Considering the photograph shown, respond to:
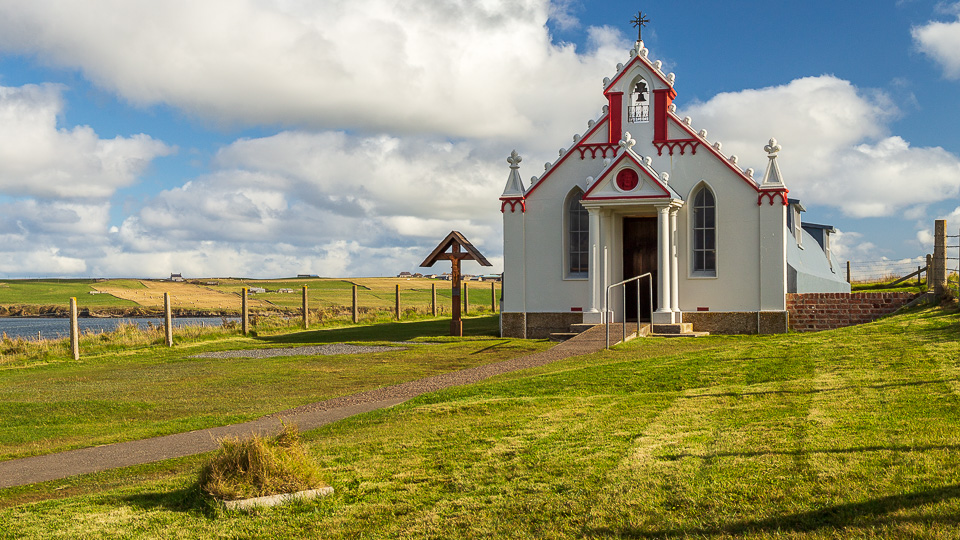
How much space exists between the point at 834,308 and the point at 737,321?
2.70 metres

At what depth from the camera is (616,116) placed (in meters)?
25.9

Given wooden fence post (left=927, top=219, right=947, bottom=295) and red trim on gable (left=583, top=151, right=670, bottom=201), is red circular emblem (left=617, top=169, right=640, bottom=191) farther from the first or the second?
wooden fence post (left=927, top=219, right=947, bottom=295)

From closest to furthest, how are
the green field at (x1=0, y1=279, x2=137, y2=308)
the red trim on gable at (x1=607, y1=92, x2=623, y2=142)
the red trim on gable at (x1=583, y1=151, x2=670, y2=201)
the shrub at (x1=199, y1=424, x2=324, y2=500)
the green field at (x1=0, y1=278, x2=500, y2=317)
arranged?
the shrub at (x1=199, y1=424, x2=324, y2=500), the red trim on gable at (x1=583, y1=151, x2=670, y2=201), the red trim on gable at (x1=607, y1=92, x2=623, y2=142), the green field at (x1=0, y1=278, x2=500, y2=317), the green field at (x1=0, y1=279, x2=137, y2=308)

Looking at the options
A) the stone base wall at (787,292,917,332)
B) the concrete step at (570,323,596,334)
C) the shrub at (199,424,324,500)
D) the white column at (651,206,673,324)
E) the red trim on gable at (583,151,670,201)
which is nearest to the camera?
the shrub at (199,424,324,500)

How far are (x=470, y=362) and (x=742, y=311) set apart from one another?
31.0 ft

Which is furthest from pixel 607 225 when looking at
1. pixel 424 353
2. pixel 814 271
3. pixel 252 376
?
pixel 252 376

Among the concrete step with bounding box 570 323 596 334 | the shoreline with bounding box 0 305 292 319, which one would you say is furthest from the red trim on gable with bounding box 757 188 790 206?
the shoreline with bounding box 0 305 292 319

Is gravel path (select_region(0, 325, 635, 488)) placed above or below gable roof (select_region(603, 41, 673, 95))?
below

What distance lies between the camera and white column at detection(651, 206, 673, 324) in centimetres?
2417

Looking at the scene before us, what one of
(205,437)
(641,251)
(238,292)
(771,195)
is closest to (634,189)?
(641,251)

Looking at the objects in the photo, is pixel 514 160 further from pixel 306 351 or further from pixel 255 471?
pixel 255 471

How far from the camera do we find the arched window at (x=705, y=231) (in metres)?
25.0

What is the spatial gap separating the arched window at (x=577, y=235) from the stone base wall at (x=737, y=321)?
3439 mm

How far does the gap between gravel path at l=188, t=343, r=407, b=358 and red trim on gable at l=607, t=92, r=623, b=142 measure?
29.7 ft
